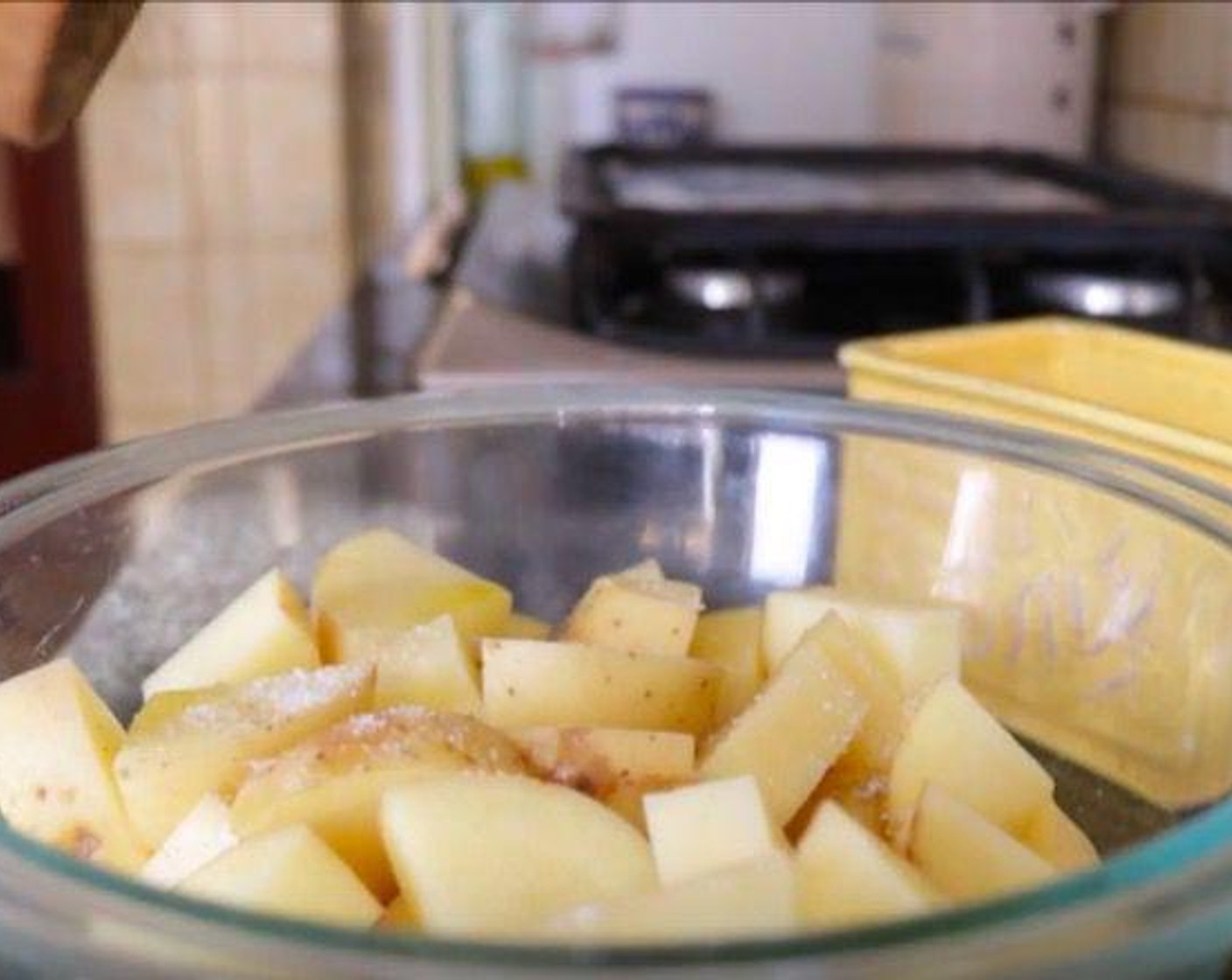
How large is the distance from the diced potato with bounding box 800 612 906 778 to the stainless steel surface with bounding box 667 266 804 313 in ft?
1.83

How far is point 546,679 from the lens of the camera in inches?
15.2

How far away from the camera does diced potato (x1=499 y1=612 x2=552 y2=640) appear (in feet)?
1.42

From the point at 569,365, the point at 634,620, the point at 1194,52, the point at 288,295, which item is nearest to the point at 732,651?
the point at 634,620

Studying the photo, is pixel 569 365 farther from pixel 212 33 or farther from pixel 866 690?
pixel 212 33

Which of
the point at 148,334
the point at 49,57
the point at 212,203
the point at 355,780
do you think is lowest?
the point at 148,334

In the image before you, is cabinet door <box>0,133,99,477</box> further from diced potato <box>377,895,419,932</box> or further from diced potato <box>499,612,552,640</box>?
diced potato <box>377,895,419,932</box>

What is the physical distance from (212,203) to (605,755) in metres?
1.61

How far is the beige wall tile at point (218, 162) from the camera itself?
1.86m

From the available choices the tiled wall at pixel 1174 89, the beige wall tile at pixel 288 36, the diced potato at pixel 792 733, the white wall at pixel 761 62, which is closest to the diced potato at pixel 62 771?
the diced potato at pixel 792 733

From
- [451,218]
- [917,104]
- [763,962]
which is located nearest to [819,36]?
[917,104]

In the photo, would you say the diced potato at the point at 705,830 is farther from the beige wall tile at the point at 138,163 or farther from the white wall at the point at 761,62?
the beige wall tile at the point at 138,163

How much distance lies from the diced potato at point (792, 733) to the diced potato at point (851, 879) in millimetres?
34

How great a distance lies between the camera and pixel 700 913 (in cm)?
26

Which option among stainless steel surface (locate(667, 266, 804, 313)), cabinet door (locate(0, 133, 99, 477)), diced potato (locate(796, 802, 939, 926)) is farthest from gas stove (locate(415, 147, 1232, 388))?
cabinet door (locate(0, 133, 99, 477))
